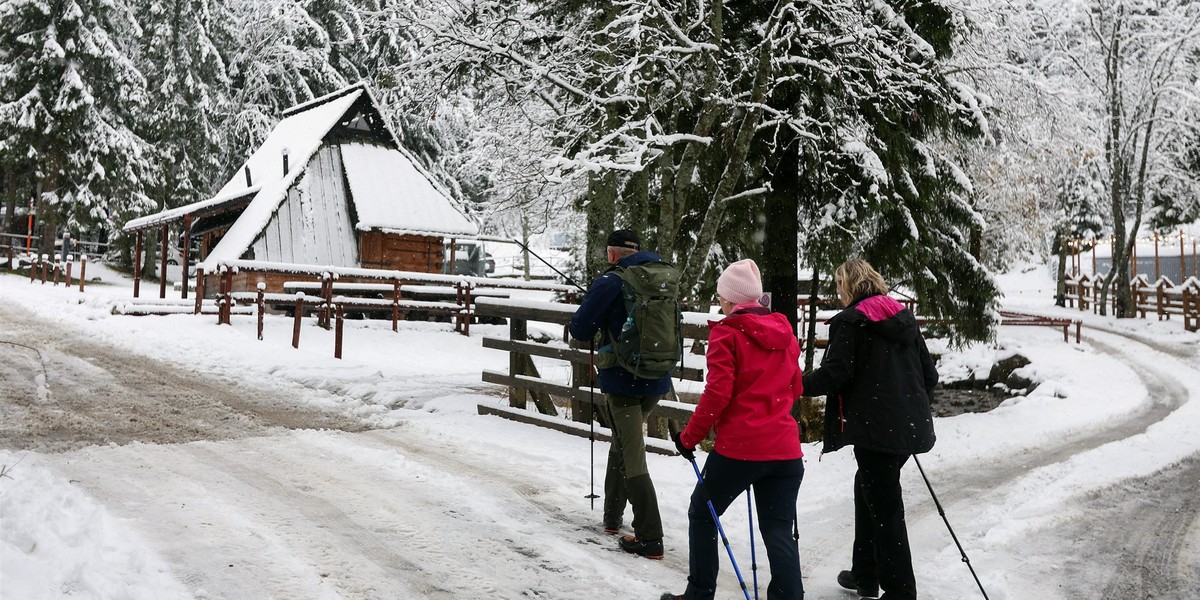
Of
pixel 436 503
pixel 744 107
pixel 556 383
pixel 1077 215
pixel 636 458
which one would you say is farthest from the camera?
pixel 1077 215

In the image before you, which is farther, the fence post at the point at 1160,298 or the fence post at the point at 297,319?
the fence post at the point at 1160,298

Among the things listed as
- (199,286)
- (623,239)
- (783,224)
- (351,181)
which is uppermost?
(351,181)

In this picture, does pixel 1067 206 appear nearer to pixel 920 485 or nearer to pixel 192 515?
pixel 920 485

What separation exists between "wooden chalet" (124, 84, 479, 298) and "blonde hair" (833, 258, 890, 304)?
769 inches

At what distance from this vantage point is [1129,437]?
977 cm

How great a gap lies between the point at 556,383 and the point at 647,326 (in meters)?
4.02

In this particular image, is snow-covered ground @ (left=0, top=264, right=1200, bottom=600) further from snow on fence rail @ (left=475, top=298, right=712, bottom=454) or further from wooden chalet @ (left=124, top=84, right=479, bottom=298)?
wooden chalet @ (left=124, top=84, right=479, bottom=298)

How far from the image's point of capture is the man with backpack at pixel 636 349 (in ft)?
16.1

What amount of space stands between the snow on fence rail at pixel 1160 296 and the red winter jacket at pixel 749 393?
2659 centimetres

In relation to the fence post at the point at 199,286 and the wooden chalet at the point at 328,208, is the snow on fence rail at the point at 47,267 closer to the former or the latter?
the wooden chalet at the point at 328,208

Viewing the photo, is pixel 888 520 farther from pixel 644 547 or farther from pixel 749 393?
pixel 644 547

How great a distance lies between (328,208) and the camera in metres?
23.8

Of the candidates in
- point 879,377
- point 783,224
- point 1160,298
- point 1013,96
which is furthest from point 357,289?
point 1160,298

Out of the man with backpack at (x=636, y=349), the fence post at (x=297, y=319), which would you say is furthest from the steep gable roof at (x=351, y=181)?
the man with backpack at (x=636, y=349)
